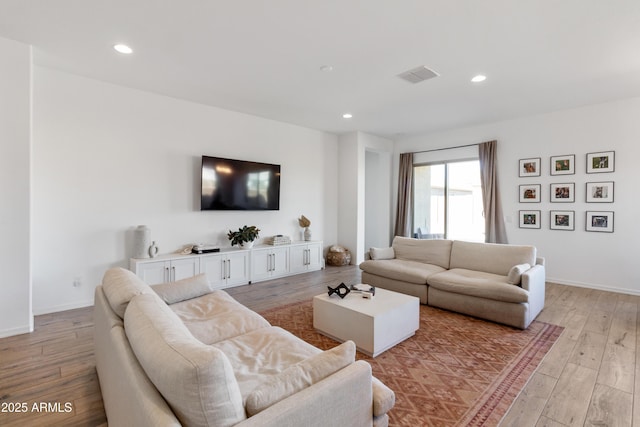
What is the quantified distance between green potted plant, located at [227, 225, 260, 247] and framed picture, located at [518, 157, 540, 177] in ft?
15.9

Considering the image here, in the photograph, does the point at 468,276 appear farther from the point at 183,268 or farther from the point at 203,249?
the point at 183,268

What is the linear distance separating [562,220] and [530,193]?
2.13 ft

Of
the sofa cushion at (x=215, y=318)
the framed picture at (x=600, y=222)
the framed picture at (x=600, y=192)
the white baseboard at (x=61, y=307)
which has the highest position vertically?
the framed picture at (x=600, y=192)

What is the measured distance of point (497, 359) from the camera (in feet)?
8.50

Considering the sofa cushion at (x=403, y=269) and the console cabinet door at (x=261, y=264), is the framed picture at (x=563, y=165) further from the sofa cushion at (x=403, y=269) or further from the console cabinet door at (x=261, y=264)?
the console cabinet door at (x=261, y=264)

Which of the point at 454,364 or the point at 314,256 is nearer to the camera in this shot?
the point at 454,364

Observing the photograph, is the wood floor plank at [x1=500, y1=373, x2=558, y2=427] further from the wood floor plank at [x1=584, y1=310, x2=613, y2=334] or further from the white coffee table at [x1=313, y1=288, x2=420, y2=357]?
the wood floor plank at [x1=584, y1=310, x2=613, y2=334]

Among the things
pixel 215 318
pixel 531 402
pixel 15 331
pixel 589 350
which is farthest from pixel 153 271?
pixel 589 350

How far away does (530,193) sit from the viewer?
5359 millimetres

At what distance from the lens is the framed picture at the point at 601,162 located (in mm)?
4600

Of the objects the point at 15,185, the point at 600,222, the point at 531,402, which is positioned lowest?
the point at 531,402

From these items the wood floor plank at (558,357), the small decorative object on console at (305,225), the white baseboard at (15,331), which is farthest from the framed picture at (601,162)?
the white baseboard at (15,331)

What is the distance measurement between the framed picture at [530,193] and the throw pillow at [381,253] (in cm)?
267

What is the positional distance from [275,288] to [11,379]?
2937 mm
